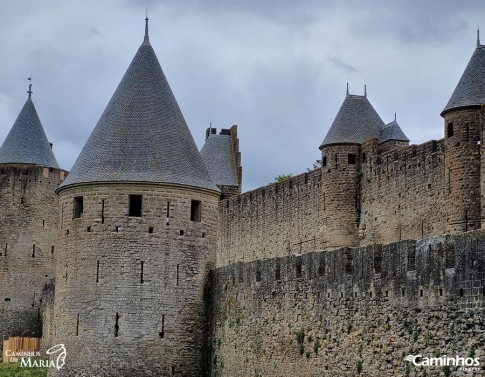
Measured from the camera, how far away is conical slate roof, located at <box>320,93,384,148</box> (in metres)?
42.0

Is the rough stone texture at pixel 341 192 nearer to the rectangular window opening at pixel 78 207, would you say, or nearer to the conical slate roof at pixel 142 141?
the conical slate roof at pixel 142 141

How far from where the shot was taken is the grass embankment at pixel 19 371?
32.0 m

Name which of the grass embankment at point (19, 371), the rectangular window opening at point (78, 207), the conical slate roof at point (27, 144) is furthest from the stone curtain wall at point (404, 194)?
the grass embankment at point (19, 371)

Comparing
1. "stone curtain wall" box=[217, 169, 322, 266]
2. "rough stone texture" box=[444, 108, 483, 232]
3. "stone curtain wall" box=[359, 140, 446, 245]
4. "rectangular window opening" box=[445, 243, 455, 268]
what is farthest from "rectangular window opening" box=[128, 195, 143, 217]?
"stone curtain wall" box=[217, 169, 322, 266]

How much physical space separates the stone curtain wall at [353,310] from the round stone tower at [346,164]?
16506 mm

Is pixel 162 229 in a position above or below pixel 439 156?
below

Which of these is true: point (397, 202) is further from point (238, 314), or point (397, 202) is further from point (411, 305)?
point (411, 305)

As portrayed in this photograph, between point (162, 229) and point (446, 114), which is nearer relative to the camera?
point (162, 229)

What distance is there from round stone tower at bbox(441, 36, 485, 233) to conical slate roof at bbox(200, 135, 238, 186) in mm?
23059

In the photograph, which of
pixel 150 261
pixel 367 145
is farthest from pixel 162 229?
pixel 367 145

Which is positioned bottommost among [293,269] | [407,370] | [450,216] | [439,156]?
[407,370]

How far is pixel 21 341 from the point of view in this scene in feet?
130

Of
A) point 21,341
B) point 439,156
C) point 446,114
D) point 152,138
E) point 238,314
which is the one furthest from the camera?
point 21,341

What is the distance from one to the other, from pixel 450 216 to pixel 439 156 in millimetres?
3177
